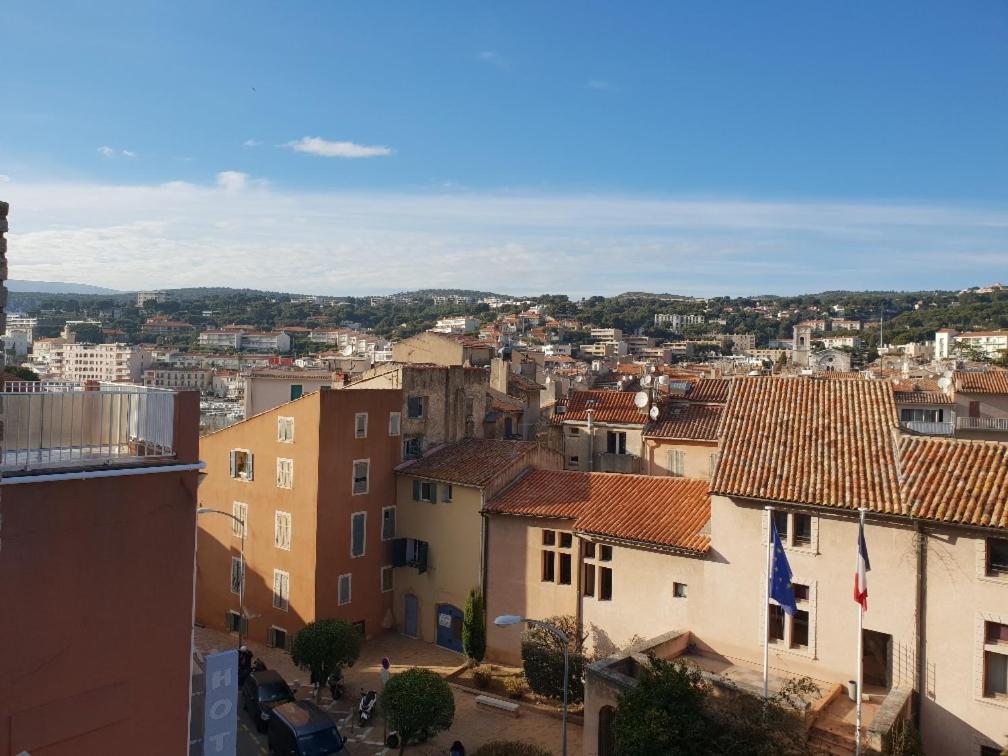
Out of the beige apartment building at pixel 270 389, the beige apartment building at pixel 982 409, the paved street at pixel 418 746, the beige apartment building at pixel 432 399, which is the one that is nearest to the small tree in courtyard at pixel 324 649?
the paved street at pixel 418 746

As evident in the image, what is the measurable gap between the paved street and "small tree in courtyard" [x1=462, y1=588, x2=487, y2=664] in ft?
3.07

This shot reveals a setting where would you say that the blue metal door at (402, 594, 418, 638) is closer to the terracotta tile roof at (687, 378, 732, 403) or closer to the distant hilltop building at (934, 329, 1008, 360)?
the terracotta tile roof at (687, 378, 732, 403)

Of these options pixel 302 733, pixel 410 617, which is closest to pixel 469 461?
pixel 410 617

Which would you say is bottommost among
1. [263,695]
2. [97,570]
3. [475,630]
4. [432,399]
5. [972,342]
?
[263,695]

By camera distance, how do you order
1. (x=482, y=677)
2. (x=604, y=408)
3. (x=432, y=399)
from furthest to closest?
(x=604, y=408) < (x=432, y=399) < (x=482, y=677)

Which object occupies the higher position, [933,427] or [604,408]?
[604,408]

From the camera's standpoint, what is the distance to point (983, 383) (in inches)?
1998

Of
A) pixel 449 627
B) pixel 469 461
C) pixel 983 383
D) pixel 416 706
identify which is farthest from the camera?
pixel 983 383

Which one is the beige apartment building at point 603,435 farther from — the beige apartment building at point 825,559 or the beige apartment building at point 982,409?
the beige apartment building at point 982,409

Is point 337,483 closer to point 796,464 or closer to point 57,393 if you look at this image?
point 796,464

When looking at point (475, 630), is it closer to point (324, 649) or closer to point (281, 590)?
point (324, 649)

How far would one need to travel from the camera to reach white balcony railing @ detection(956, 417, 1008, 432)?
49.0 metres

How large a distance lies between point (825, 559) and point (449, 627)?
16.7 metres

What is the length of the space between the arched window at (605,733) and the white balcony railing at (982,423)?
37059mm
